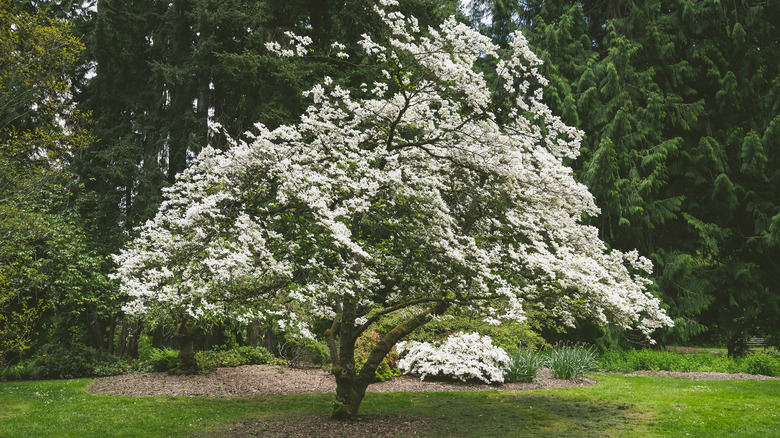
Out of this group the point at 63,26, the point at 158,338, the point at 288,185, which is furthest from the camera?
the point at 158,338

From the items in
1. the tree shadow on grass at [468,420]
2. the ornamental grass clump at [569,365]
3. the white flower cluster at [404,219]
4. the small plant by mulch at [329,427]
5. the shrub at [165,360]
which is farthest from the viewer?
the shrub at [165,360]

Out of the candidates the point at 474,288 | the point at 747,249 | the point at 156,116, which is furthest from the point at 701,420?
the point at 156,116

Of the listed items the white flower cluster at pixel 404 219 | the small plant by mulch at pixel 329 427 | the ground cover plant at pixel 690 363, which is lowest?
the small plant by mulch at pixel 329 427

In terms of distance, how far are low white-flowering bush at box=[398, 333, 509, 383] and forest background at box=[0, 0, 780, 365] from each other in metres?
5.44

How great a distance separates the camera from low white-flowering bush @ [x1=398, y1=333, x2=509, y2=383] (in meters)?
11.0

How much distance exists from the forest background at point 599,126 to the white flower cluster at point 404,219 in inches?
313

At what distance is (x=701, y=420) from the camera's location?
694cm

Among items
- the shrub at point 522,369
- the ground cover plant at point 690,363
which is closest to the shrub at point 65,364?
the shrub at point 522,369

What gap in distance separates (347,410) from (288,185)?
341cm

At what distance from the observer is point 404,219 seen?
5.75 meters

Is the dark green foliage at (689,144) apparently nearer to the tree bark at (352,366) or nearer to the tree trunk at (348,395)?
the tree bark at (352,366)

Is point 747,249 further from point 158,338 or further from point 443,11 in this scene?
point 158,338

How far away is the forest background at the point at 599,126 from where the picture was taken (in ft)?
49.8

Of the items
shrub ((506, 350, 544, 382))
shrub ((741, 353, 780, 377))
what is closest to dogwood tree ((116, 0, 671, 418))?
shrub ((506, 350, 544, 382))
